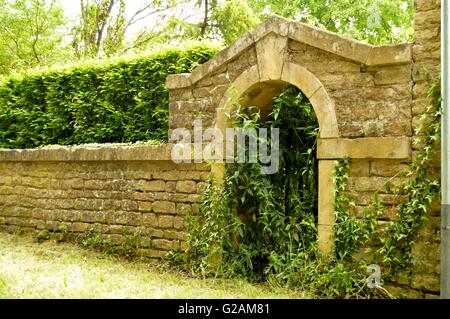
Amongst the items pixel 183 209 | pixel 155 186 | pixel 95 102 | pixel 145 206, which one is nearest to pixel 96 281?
pixel 183 209

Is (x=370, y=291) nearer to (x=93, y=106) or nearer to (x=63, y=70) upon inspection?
(x=93, y=106)

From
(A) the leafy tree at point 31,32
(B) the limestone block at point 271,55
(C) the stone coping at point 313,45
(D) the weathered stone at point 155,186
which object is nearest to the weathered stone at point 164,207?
(D) the weathered stone at point 155,186

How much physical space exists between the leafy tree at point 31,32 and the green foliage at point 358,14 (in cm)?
698

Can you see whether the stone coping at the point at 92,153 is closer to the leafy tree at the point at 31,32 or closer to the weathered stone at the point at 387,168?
the weathered stone at the point at 387,168

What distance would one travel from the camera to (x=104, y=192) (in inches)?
284

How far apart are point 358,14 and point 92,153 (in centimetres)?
972

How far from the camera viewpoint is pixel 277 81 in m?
5.80

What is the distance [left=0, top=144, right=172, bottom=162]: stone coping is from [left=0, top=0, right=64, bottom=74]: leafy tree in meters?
8.18

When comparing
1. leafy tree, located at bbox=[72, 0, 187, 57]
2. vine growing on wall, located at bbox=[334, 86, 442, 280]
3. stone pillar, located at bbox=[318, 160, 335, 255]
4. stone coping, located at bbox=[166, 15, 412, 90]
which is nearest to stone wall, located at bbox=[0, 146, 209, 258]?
stone coping, located at bbox=[166, 15, 412, 90]

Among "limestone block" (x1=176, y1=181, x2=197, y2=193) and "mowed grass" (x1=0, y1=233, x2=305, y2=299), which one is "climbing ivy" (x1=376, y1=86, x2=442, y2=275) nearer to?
"mowed grass" (x1=0, y1=233, x2=305, y2=299)

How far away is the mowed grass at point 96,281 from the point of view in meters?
4.84

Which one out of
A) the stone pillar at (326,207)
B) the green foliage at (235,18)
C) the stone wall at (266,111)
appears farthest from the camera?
the green foliage at (235,18)

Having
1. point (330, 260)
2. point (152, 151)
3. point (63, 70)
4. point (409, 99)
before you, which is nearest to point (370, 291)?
point (330, 260)

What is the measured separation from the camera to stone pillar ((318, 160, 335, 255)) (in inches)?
203
